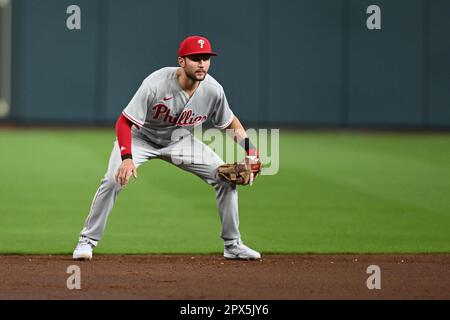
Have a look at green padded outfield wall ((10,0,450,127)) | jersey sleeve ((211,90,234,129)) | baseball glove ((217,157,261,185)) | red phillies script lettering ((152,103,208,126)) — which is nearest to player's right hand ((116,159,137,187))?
red phillies script lettering ((152,103,208,126))

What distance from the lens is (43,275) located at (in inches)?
309

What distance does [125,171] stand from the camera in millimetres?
→ 8328

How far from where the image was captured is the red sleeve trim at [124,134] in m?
8.48

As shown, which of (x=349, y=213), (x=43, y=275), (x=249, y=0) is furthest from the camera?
(x=249, y=0)

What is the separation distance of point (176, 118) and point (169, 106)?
16cm

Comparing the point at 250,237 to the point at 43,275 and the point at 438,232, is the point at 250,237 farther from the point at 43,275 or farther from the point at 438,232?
the point at 43,275

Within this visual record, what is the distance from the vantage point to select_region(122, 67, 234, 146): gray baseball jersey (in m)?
8.57

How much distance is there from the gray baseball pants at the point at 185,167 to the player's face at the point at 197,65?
77cm

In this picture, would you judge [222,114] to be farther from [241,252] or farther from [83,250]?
[83,250]

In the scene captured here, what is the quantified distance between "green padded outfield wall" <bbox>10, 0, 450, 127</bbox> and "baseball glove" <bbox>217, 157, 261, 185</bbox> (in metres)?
15.7
